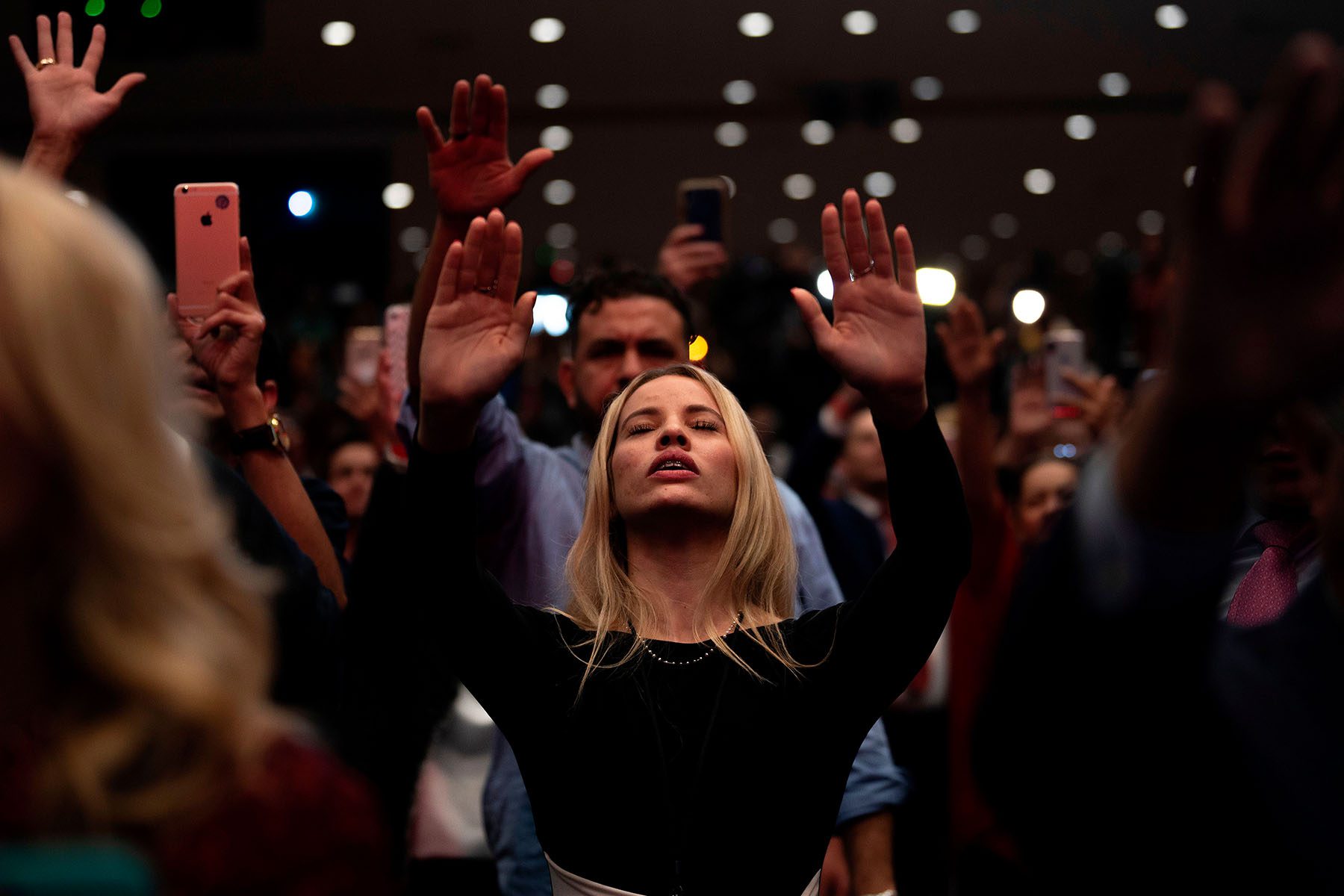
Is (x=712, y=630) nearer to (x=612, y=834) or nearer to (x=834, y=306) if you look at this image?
(x=612, y=834)

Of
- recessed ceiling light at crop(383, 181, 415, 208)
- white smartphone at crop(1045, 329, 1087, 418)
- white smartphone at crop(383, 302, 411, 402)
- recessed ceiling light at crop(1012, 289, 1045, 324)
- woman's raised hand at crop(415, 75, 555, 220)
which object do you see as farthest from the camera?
recessed ceiling light at crop(383, 181, 415, 208)

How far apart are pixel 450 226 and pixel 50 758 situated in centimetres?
143

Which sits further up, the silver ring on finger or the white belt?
the silver ring on finger

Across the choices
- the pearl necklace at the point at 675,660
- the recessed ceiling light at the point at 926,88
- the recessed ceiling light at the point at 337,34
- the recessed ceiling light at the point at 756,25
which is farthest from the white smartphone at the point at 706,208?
the recessed ceiling light at the point at 926,88

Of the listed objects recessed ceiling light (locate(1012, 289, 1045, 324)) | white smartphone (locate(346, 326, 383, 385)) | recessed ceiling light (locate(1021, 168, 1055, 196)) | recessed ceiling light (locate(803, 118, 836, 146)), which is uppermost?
recessed ceiling light (locate(803, 118, 836, 146))

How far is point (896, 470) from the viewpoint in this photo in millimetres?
1665

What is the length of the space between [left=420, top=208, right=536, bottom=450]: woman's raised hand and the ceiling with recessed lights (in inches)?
212

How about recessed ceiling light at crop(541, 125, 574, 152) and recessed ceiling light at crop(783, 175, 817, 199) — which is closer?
recessed ceiling light at crop(541, 125, 574, 152)

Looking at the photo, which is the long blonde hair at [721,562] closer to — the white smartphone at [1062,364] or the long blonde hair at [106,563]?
the long blonde hair at [106,563]

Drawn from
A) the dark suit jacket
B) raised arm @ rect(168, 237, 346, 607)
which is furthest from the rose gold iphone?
the dark suit jacket

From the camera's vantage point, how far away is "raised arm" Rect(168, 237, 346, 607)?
2086 mm

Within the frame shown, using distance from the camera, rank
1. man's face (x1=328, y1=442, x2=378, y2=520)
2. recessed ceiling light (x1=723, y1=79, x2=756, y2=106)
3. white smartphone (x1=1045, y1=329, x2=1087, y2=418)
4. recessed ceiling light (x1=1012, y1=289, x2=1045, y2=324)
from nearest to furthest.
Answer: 1. man's face (x1=328, y1=442, x2=378, y2=520)
2. white smartphone (x1=1045, y1=329, x2=1087, y2=418)
3. recessed ceiling light (x1=1012, y1=289, x2=1045, y2=324)
4. recessed ceiling light (x1=723, y1=79, x2=756, y2=106)

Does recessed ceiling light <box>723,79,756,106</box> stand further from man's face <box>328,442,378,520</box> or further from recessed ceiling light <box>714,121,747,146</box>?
man's face <box>328,442,378,520</box>

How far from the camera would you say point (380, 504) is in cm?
221
